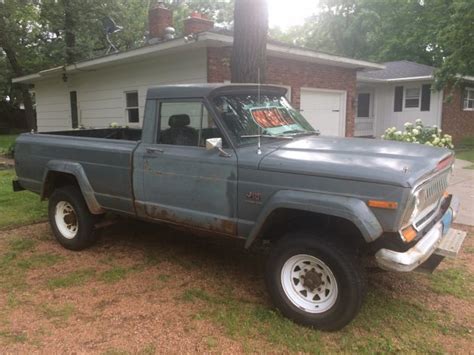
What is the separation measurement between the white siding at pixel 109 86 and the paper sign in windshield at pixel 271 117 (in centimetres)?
562

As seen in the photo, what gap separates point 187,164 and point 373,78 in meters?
17.1

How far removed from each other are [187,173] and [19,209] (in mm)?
4706

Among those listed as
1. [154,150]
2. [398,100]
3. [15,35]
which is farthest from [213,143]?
[15,35]

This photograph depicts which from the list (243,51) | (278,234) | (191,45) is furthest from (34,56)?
(278,234)

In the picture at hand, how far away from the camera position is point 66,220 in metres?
5.47

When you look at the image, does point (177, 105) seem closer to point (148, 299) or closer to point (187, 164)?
point (187, 164)

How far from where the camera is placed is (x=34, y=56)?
2150 centimetres

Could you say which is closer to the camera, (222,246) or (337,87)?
(222,246)

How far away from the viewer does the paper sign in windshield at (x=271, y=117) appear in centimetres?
418

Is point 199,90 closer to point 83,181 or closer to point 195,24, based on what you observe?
point 83,181

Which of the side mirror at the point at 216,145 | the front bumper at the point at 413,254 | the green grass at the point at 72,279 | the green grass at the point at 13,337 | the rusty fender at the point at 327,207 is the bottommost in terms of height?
the green grass at the point at 13,337

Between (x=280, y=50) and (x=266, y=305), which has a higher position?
(x=280, y=50)

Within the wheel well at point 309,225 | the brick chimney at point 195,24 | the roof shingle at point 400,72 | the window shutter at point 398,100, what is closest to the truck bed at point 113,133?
the wheel well at point 309,225

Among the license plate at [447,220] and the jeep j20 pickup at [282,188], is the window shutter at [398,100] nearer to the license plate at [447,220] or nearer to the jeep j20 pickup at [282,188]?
the jeep j20 pickup at [282,188]
